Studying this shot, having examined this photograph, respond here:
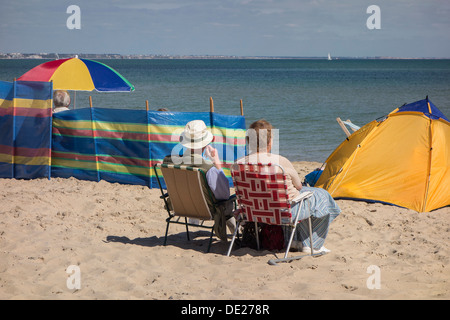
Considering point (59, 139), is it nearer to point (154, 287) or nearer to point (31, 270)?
point (31, 270)

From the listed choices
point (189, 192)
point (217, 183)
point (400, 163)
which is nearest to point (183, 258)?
point (189, 192)

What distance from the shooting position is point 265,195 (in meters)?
4.82

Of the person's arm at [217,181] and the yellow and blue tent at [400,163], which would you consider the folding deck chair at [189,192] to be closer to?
the person's arm at [217,181]

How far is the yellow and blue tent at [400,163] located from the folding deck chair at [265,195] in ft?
8.42

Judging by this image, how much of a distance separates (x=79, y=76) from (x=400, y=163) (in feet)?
17.0

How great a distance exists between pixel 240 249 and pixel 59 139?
4376 millimetres

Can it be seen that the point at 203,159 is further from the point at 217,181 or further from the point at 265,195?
the point at 265,195

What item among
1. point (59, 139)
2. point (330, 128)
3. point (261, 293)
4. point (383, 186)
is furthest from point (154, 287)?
point (330, 128)

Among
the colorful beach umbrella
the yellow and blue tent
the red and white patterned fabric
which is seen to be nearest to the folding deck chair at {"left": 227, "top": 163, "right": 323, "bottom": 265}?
the red and white patterned fabric

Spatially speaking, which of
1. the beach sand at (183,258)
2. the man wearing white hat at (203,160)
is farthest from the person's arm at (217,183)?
the beach sand at (183,258)

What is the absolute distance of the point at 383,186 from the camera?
7215 mm

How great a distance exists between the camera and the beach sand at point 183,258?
4188 mm

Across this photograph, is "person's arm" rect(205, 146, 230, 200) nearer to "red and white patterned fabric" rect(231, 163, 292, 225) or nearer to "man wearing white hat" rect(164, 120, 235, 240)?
"man wearing white hat" rect(164, 120, 235, 240)
